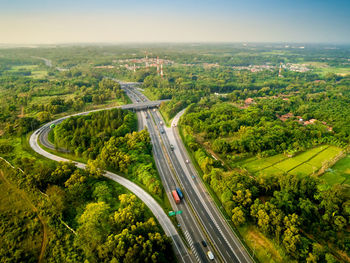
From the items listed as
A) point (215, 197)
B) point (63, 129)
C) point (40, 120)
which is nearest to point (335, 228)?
point (215, 197)

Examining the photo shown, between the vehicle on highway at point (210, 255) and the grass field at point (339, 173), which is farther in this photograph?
the grass field at point (339, 173)

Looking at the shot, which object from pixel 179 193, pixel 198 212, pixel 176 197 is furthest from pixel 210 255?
pixel 179 193

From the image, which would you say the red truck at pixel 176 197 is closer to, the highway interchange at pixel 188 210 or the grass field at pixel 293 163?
the highway interchange at pixel 188 210

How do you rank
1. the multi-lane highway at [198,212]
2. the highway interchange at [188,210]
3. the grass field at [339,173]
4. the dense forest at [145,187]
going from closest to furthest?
1. the dense forest at [145,187]
2. the highway interchange at [188,210]
3. the multi-lane highway at [198,212]
4. the grass field at [339,173]

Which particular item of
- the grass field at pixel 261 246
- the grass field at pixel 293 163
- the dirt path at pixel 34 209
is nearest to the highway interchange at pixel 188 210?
the grass field at pixel 261 246

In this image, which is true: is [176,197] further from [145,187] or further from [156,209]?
[145,187]

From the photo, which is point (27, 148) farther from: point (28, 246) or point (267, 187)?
point (267, 187)

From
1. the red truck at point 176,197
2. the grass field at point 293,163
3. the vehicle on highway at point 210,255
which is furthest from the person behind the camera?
the grass field at point 293,163
